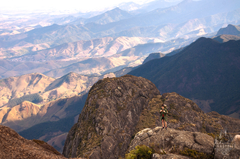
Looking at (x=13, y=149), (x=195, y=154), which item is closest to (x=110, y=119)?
(x=13, y=149)

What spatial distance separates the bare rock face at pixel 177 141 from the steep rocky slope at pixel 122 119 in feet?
103

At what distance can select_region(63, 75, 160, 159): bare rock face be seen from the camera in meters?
64.1

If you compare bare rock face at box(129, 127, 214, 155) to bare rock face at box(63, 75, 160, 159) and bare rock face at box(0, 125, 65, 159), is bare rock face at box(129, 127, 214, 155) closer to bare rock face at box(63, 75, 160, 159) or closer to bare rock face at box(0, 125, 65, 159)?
bare rock face at box(0, 125, 65, 159)

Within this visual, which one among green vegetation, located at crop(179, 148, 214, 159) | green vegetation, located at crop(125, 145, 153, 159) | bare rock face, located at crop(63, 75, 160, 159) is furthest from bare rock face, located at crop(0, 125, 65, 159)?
bare rock face, located at crop(63, 75, 160, 159)

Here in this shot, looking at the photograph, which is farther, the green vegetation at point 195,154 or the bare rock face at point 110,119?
the bare rock face at point 110,119

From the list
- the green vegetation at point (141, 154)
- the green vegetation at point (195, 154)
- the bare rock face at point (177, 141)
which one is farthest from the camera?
the green vegetation at point (141, 154)

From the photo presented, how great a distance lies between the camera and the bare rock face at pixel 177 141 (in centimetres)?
2868

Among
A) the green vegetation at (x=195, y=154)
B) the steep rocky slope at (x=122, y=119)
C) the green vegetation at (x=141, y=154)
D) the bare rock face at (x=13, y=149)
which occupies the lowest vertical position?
the steep rocky slope at (x=122, y=119)

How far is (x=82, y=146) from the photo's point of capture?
215 ft

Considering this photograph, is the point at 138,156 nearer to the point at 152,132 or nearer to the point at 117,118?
the point at 152,132

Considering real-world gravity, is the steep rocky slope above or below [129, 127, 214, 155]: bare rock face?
below

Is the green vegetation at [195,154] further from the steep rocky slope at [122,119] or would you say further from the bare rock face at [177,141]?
the steep rocky slope at [122,119]

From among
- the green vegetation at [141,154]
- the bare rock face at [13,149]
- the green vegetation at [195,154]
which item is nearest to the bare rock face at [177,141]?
the green vegetation at [195,154]

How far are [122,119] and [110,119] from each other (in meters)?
6.10
